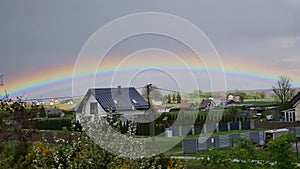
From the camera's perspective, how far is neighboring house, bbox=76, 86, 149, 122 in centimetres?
685

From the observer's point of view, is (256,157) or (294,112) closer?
(256,157)

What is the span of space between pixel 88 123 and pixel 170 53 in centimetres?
198

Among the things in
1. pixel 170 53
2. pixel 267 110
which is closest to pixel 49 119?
pixel 170 53

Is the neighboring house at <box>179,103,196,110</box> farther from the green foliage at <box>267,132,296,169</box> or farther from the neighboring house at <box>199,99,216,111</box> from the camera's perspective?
the green foliage at <box>267,132,296,169</box>

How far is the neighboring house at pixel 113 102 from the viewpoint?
6852 millimetres

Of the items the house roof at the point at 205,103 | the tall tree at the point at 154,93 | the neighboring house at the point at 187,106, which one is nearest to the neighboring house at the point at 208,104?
the house roof at the point at 205,103

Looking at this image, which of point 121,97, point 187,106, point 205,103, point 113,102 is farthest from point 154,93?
point 113,102

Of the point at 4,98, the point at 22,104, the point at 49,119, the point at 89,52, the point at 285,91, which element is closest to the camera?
the point at 89,52

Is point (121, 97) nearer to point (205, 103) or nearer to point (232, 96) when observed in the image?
point (205, 103)

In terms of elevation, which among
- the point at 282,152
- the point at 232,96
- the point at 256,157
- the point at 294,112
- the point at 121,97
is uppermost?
the point at 232,96

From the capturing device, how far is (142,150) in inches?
222

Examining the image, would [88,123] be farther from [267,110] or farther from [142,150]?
[267,110]

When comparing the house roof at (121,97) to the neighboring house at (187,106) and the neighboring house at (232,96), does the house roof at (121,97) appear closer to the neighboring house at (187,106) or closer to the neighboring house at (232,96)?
the neighboring house at (187,106)

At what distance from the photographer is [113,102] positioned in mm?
7473
